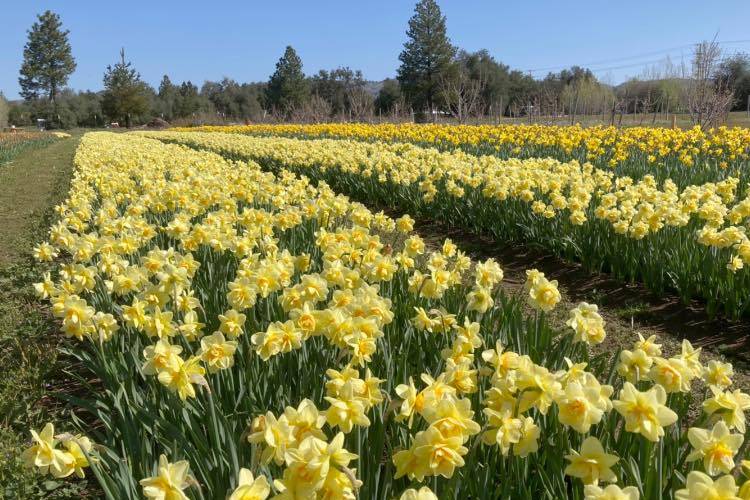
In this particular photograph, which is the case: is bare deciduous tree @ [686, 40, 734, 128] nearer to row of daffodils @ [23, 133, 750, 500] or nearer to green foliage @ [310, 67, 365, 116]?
row of daffodils @ [23, 133, 750, 500]

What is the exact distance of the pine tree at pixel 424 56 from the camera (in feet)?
185

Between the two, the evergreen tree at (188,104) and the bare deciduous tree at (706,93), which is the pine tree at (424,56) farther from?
the bare deciduous tree at (706,93)

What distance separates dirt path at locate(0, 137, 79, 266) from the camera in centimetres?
763

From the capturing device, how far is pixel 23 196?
1210cm

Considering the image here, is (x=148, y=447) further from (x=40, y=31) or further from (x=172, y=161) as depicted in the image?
→ (x=40, y=31)

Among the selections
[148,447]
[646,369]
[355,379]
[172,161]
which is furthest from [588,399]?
[172,161]

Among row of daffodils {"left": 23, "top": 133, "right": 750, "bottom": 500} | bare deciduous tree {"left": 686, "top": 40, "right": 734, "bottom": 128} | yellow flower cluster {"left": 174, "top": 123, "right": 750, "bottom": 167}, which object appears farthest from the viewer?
bare deciduous tree {"left": 686, "top": 40, "right": 734, "bottom": 128}

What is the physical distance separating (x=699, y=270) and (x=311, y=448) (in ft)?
13.4

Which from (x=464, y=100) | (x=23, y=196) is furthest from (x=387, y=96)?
(x=23, y=196)

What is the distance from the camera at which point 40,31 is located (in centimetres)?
7269

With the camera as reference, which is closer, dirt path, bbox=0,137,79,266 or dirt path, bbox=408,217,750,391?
dirt path, bbox=408,217,750,391

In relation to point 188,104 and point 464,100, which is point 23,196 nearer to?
point 464,100

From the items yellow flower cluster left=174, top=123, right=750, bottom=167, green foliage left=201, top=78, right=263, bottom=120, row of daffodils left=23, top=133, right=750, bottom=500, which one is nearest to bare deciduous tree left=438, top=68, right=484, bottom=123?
yellow flower cluster left=174, top=123, right=750, bottom=167

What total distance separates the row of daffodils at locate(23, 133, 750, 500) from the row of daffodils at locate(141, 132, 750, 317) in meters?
1.27
